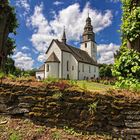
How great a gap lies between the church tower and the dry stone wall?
74.8m

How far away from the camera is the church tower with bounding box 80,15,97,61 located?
268 feet

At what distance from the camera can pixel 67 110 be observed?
6793 mm

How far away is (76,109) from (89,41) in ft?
252

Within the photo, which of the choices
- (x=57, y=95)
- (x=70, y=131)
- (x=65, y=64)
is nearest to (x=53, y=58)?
(x=65, y=64)

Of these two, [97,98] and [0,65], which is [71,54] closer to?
[0,65]

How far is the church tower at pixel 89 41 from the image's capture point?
268 ft

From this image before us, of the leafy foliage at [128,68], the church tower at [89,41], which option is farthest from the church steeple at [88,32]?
the leafy foliage at [128,68]

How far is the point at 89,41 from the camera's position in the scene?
3248 inches

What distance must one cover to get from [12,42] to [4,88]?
1227 centimetres

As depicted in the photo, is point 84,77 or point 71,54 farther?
point 84,77

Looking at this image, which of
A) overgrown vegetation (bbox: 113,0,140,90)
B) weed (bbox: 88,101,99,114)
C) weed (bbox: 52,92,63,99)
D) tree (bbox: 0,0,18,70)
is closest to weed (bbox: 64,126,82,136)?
weed (bbox: 88,101,99,114)

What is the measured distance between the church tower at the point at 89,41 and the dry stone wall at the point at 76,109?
74.8m

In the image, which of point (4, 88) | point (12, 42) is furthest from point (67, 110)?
point (12, 42)

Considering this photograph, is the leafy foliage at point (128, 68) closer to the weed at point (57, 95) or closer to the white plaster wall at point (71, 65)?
the weed at point (57, 95)
